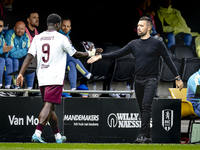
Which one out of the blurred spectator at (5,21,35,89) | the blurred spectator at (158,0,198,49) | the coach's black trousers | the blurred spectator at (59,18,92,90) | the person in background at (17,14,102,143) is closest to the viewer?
the person in background at (17,14,102,143)

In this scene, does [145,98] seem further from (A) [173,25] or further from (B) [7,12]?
(A) [173,25]

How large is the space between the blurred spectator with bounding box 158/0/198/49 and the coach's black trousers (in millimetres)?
6791

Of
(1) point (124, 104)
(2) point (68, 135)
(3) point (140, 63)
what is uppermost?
(3) point (140, 63)

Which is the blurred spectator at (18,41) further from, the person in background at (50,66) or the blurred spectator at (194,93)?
the blurred spectator at (194,93)

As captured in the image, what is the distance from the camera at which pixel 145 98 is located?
24.2 ft

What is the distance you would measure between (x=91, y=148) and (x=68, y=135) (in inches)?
51.6

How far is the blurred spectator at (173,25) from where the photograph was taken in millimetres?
14125

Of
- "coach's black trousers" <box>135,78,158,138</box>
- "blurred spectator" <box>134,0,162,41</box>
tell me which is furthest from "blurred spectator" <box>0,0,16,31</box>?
"coach's black trousers" <box>135,78,158,138</box>

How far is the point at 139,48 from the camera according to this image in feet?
24.7

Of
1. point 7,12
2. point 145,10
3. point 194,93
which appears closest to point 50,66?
point 194,93

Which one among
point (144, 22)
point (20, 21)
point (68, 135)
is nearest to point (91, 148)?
point (68, 135)

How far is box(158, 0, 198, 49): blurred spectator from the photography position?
46.3ft

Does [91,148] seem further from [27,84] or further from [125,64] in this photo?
[125,64]

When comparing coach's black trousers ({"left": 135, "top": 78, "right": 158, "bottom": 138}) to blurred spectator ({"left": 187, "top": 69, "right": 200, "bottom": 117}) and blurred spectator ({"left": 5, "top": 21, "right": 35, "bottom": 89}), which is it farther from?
blurred spectator ({"left": 5, "top": 21, "right": 35, "bottom": 89})
